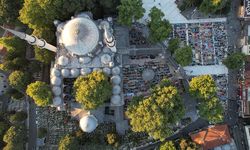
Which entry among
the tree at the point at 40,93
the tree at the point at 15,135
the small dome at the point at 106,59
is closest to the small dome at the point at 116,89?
the small dome at the point at 106,59

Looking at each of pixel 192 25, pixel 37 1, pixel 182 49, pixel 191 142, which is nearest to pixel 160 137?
pixel 191 142

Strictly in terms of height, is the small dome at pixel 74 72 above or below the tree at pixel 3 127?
above

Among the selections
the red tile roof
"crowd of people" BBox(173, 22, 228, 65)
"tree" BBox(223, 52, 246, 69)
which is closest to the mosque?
"crowd of people" BBox(173, 22, 228, 65)

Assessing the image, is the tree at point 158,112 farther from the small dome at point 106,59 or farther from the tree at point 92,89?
the small dome at point 106,59

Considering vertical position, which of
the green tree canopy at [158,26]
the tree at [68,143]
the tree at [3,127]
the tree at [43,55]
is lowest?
the tree at [68,143]

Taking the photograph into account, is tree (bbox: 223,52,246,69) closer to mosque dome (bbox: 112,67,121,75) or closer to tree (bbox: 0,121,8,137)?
mosque dome (bbox: 112,67,121,75)

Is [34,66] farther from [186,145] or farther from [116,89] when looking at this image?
[186,145]

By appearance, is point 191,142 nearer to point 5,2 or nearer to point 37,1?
point 37,1
